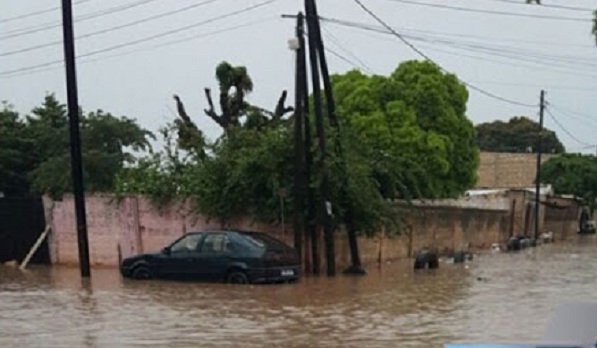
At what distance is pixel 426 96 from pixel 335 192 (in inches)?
908

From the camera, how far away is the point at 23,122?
3900 centimetres

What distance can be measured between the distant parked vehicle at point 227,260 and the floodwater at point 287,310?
430 millimetres

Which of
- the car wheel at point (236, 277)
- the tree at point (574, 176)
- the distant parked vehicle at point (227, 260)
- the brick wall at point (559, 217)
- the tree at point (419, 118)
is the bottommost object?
the brick wall at point (559, 217)

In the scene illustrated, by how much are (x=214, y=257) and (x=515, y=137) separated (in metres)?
75.2

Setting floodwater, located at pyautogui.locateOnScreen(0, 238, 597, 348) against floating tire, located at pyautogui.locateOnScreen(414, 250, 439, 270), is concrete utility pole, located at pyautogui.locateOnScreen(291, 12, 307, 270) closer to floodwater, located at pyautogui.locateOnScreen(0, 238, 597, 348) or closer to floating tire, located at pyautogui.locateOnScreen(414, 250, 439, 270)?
floodwater, located at pyautogui.locateOnScreen(0, 238, 597, 348)

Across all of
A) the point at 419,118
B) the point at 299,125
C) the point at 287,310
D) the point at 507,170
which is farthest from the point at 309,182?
the point at 507,170

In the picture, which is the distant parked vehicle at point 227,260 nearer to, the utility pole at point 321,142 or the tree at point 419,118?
the utility pole at point 321,142

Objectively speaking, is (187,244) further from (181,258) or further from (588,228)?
(588,228)

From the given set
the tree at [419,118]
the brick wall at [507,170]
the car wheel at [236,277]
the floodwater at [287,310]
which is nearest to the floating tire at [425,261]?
the floodwater at [287,310]

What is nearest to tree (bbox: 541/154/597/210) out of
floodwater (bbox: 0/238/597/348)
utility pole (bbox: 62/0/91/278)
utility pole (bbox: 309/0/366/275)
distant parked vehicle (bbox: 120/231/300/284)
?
floodwater (bbox: 0/238/597/348)

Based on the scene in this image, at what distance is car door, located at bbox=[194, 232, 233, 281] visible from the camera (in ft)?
68.9

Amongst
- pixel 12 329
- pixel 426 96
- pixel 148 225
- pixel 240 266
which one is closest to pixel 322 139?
pixel 240 266

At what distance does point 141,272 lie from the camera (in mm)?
22406

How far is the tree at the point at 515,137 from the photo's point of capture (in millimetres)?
91750
